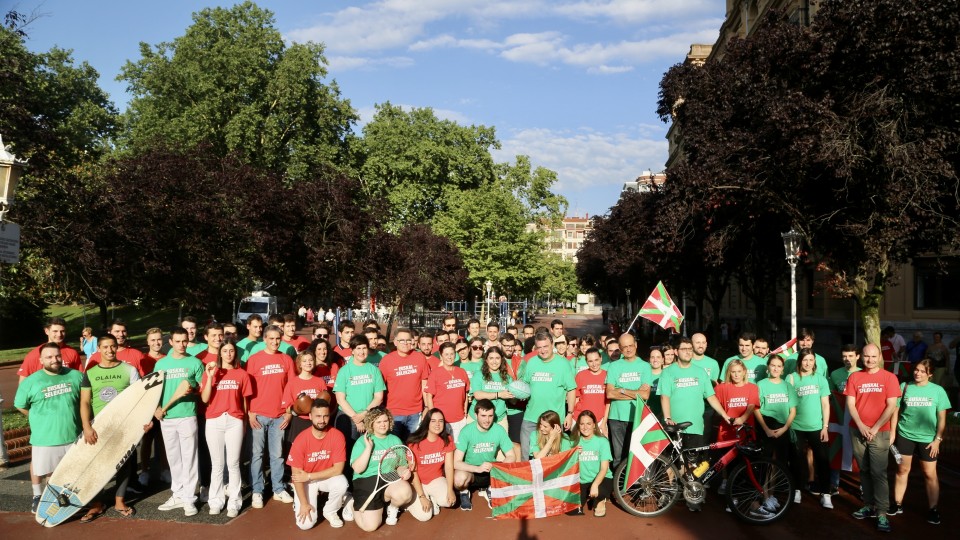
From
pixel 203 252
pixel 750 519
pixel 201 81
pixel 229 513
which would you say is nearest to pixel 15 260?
pixel 229 513

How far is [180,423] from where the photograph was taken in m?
7.19

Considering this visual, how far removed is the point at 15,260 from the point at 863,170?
13854 mm

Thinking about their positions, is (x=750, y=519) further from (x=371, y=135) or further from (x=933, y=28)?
(x=371, y=135)

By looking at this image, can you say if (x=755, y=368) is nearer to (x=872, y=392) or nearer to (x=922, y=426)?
(x=872, y=392)

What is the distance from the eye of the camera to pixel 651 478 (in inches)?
281

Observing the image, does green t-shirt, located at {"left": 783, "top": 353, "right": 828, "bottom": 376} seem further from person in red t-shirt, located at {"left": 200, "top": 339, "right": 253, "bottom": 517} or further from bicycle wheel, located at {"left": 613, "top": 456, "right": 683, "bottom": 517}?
person in red t-shirt, located at {"left": 200, "top": 339, "right": 253, "bottom": 517}

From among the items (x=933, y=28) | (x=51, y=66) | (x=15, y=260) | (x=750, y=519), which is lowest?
(x=750, y=519)

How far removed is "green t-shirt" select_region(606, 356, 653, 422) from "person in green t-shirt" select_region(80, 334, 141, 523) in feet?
15.9

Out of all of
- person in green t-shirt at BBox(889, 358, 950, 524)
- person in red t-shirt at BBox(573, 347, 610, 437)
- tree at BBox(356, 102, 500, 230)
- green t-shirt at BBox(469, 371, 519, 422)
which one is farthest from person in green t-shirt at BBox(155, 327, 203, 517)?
tree at BBox(356, 102, 500, 230)

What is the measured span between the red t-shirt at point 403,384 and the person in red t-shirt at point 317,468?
1.19 meters

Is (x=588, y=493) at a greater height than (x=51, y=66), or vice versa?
(x=51, y=66)

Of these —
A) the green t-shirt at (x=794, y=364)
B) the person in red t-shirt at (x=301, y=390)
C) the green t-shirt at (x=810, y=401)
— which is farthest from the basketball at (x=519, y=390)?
the green t-shirt at (x=794, y=364)

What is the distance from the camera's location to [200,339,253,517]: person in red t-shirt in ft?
23.5

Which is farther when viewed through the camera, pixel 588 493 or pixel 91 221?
pixel 91 221
